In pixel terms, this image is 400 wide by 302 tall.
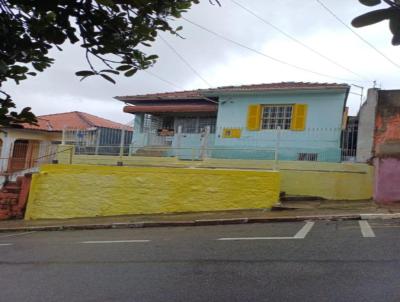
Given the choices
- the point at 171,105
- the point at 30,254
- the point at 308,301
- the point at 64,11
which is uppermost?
the point at 171,105

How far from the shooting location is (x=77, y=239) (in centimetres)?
1132

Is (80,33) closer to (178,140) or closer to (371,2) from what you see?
(371,2)

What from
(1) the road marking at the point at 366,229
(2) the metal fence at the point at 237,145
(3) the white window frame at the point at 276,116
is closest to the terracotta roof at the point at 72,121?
(2) the metal fence at the point at 237,145

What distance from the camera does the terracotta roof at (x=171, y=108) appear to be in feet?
66.9

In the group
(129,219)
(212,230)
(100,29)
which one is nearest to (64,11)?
(100,29)

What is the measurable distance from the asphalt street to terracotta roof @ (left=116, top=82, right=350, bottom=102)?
8.02 m

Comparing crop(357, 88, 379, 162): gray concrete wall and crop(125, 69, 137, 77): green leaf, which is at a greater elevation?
→ crop(357, 88, 379, 162): gray concrete wall

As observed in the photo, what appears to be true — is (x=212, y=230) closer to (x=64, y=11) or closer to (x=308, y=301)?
(x=308, y=301)

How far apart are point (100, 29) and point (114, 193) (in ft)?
41.3

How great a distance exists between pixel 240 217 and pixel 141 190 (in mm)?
3912

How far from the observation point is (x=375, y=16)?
174 cm

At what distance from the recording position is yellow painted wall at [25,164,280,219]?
14289mm

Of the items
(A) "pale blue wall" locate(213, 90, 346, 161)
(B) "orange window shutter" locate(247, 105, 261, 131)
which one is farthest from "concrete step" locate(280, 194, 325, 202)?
(B) "orange window shutter" locate(247, 105, 261, 131)

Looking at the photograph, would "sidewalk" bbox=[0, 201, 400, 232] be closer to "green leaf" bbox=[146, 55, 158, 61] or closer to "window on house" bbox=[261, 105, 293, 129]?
"window on house" bbox=[261, 105, 293, 129]
